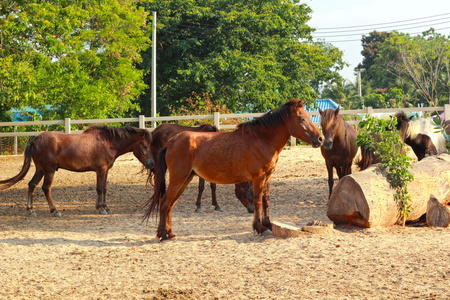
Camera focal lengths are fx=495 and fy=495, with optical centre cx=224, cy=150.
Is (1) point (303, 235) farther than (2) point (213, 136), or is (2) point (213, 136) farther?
(2) point (213, 136)

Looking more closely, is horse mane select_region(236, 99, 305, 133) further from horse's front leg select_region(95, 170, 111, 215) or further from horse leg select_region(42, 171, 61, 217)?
horse leg select_region(42, 171, 61, 217)

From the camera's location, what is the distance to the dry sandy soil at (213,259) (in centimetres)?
474

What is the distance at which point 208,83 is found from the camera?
26.6 meters

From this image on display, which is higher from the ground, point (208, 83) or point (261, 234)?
point (208, 83)

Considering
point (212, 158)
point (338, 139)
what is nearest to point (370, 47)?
point (338, 139)

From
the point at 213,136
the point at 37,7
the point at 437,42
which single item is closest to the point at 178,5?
the point at 37,7

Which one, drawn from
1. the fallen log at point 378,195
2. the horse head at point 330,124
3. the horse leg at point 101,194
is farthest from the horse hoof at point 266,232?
the horse leg at point 101,194

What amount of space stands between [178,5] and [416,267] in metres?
27.3

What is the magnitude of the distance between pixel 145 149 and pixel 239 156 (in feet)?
12.4

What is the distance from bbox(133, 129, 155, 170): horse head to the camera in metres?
10.3

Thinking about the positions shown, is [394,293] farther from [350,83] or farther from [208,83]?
[350,83]

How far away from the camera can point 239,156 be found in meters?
7.09

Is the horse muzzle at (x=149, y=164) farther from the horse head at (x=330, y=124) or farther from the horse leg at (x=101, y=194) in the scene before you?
the horse head at (x=330, y=124)

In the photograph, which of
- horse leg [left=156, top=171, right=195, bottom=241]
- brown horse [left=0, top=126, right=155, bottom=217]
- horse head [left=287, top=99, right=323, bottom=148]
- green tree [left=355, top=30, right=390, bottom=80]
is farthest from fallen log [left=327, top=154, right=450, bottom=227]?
green tree [left=355, top=30, right=390, bottom=80]
